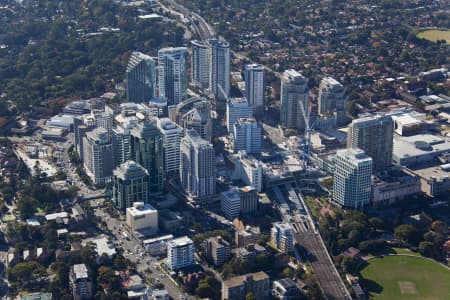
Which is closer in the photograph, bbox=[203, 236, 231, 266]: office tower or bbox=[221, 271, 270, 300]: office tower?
bbox=[221, 271, 270, 300]: office tower

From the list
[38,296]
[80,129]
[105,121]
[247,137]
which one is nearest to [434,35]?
[247,137]

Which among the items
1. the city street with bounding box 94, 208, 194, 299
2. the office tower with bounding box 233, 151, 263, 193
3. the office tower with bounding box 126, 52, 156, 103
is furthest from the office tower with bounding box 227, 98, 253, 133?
the city street with bounding box 94, 208, 194, 299

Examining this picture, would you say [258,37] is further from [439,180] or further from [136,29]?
[439,180]

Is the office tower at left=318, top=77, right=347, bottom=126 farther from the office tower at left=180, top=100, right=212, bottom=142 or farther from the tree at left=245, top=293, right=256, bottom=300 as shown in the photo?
the tree at left=245, top=293, right=256, bottom=300

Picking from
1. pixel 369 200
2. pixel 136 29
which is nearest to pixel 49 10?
pixel 136 29

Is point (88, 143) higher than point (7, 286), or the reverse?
point (88, 143)

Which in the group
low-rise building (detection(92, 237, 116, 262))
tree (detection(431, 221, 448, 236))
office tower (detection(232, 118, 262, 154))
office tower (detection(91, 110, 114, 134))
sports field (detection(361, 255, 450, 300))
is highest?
office tower (detection(91, 110, 114, 134))

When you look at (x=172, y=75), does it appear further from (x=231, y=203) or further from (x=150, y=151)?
(x=231, y=203)
